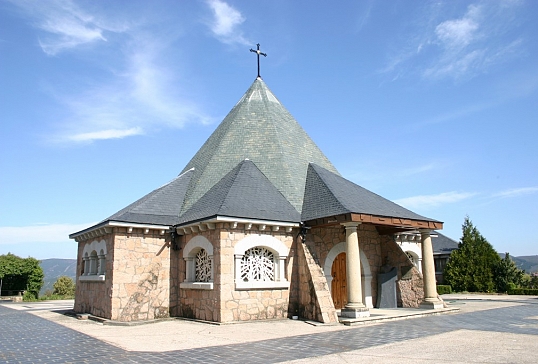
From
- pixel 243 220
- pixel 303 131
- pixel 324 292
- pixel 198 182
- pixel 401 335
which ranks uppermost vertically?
pixel 303 131

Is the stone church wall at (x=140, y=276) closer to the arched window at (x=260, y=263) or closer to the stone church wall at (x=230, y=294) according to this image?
the stone church wall at (x=230, y=294)

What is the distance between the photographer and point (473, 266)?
2803cm

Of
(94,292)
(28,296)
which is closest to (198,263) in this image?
(94,292)

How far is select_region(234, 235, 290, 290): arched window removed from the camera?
1250 centimetres

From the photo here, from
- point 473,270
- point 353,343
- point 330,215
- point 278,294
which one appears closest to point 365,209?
point 330,215

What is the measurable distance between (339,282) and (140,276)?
6.85 m

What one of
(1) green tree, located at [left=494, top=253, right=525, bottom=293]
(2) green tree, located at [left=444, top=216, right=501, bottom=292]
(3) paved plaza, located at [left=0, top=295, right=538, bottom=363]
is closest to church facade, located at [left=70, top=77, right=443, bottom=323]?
(3) paved plaza, located at [left=0, top=295, right=538, bottom=363]

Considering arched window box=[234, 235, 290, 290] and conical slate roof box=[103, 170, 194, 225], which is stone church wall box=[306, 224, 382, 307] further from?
conical slate roof box=[103, 170, 194, 225]

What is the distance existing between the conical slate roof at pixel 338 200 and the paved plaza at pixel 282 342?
3.26 metres

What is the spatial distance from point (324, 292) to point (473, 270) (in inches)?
775

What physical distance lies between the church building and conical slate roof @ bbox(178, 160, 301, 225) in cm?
5

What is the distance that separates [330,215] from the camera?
12633mm

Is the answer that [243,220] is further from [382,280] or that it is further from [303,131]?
[303,131]

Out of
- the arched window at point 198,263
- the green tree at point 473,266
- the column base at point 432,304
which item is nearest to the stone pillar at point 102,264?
the arched window at point 198,263
